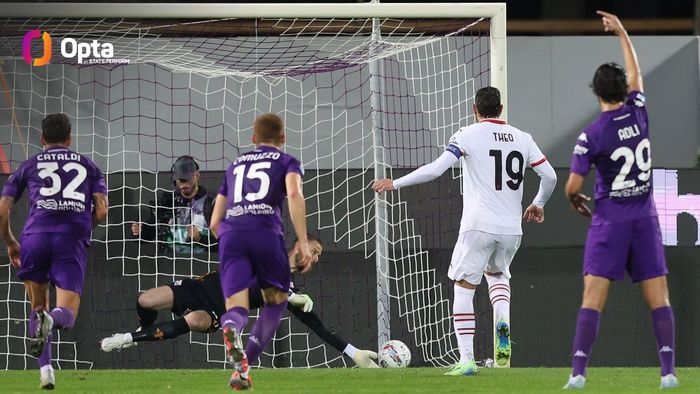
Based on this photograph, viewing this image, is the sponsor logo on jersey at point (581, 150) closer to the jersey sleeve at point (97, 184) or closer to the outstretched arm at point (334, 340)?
the jersey sleeve at point (97, 184)

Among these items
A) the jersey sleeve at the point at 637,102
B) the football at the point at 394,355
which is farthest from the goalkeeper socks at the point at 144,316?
the jersey sleeve at the point at 637,102

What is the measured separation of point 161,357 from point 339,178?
228cm

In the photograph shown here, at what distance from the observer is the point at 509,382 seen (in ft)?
27.3

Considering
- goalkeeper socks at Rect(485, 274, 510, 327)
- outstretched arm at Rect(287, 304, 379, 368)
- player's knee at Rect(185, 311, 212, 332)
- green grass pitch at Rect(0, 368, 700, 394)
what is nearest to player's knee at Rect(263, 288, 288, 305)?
green grass pitch at Rect(0, 368, 700, 394)

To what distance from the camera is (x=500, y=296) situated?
9445 millimetres

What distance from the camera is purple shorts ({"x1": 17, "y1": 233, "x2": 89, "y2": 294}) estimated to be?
8.00m

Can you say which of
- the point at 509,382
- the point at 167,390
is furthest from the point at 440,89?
the point at 167,390

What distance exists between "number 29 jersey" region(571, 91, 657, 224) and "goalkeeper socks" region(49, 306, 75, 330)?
129 inches

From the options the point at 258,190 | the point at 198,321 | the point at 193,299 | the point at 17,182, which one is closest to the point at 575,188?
the point at 258,190

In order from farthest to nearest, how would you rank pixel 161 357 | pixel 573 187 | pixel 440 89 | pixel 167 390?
pixel 440 89 < pixel 161 357 < pixel 167 390 < pixel 573 187

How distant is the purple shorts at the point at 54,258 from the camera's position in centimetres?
800

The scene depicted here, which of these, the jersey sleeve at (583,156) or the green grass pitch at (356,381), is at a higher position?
the jersey sleeve at (583,156)

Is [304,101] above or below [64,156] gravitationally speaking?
above

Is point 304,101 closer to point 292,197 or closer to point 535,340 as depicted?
point 535,340
